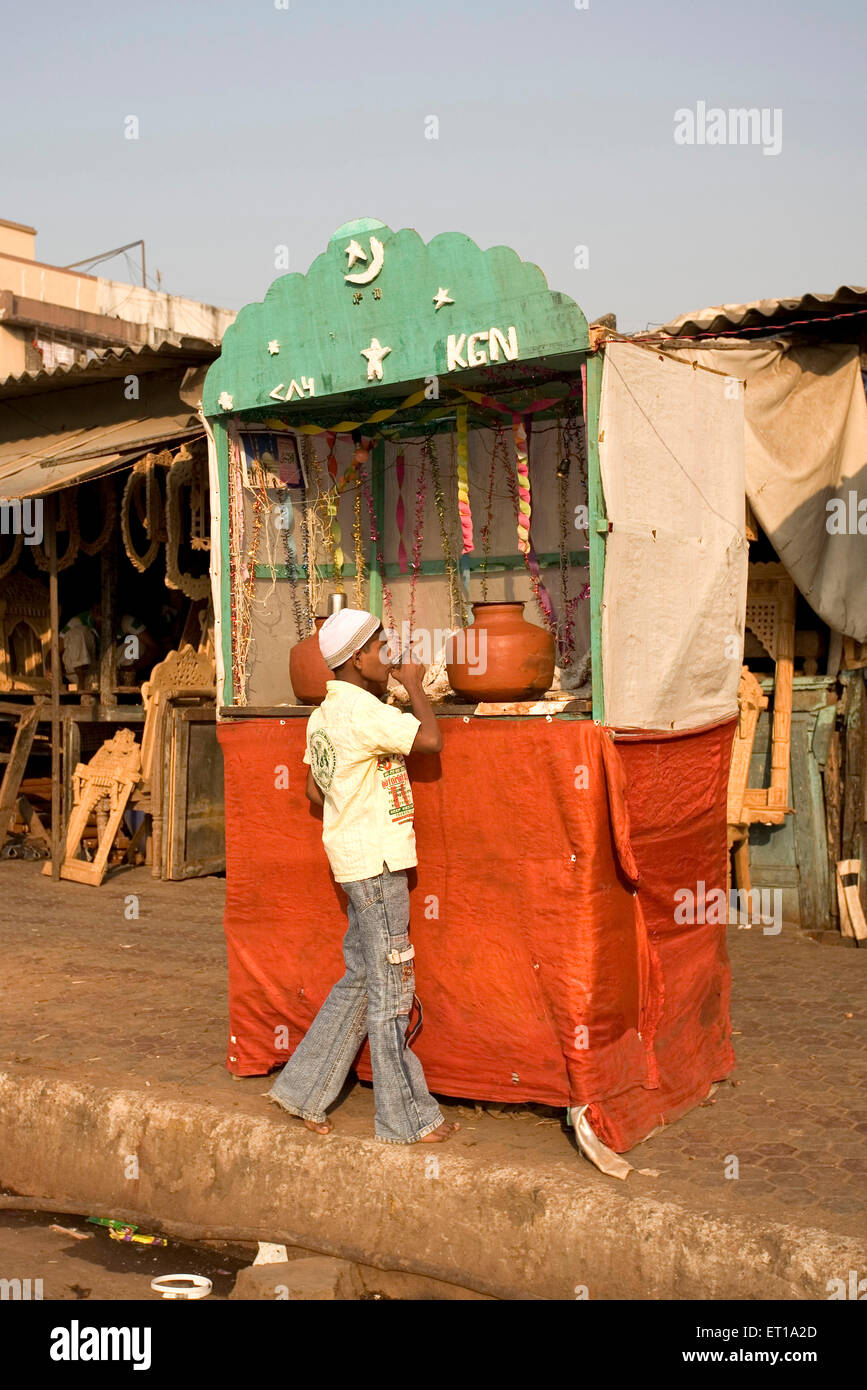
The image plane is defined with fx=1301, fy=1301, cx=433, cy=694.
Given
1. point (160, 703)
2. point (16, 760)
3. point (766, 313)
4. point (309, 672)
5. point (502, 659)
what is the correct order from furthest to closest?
point (16, 760)
point (160, 703)
point (766, 313)
point (309, 672)
point (502, 659)

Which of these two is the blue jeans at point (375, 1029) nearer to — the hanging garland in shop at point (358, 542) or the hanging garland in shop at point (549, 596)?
the hanging garland in shop at point (549, 596)

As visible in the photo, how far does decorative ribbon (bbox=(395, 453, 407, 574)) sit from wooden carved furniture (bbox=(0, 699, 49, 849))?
551cm

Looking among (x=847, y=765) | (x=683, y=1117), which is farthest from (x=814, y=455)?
(x=683, y=1117)

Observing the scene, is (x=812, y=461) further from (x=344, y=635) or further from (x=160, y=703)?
(x=160, y=703)

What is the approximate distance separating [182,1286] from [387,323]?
3305mm

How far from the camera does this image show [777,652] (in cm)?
776

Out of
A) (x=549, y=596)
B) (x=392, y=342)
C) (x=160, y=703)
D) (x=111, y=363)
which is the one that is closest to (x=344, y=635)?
(x=392, y=342)

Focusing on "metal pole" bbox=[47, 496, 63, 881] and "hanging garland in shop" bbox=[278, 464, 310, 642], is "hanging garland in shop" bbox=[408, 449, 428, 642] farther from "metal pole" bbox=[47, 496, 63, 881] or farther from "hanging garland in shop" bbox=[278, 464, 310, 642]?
"metal pole" bbox=[47, 496, 63, 881]

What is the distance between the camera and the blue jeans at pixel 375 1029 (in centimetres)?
434

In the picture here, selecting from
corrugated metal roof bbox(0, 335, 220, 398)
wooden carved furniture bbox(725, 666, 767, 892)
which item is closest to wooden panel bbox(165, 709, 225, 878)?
corrugated metal roof bbox(0, 335, 220, 398)

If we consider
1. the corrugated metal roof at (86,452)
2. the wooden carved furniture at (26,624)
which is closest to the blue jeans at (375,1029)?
the corrugated metal roof at (86,452)

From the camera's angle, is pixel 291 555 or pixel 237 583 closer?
pixel 237 583

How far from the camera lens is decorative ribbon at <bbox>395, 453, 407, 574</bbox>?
19.9ft
